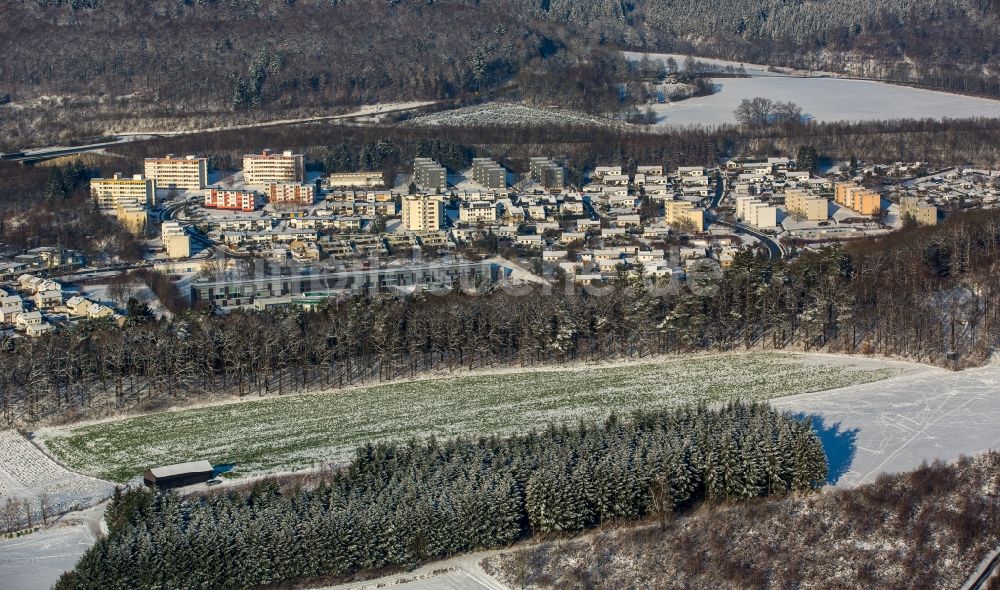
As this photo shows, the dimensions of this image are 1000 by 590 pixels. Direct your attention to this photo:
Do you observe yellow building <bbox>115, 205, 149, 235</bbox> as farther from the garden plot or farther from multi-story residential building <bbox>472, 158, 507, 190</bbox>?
the garden plot

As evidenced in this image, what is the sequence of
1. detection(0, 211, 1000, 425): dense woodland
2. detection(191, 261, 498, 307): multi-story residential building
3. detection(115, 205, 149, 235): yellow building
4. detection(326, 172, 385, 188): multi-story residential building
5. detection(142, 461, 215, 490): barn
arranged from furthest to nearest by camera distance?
detection(326, 172, 385, 188): multi-story residential building
detection(115, 205, 149, 235): yellow building
detection(191, 261, 498, 307): multi-story residential building
detection(0, 211, 1000, 425): dense woodland
detection(142, 461, 215, 490): barn

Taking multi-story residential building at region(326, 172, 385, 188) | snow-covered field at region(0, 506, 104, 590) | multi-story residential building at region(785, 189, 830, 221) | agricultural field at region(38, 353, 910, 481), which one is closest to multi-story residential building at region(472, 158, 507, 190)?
multi-story residential building at region(326, 172, 385, 188)

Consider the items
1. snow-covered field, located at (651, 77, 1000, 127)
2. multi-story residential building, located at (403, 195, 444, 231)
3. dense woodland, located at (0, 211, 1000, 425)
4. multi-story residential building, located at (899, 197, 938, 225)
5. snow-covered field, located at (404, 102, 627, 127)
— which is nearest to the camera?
dense woodland, located at (0, 211, 1000, 425)

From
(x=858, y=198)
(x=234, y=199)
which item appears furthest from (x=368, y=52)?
(x=858, y=198)

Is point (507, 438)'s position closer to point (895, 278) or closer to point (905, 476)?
point (905, 476)

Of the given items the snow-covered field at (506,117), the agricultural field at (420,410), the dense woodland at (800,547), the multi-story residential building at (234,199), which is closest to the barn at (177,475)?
the agricultural field at (420,410)
